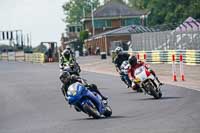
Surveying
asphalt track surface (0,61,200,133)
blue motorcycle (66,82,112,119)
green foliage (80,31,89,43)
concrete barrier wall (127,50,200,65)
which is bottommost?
asphalt track surface (0,61,200,133)

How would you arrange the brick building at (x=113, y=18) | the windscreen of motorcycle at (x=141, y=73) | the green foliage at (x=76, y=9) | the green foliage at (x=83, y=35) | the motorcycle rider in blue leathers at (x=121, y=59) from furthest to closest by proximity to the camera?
the green foliage at (x=76, y=9) < the brick building at (x=113, y=18) < the green foliage at (x=83, y=35) < the motorcycle rider in blue leathers at (x=121, y=59) < the windscreen of motorcycle at (x=141, y=73)

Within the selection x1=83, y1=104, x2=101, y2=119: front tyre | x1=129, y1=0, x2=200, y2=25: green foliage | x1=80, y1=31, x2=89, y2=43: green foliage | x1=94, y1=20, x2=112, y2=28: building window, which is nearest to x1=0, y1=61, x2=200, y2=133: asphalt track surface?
x1=83, y1=104, x2=101, y2=119: front tyre

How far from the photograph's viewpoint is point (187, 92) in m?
23.9

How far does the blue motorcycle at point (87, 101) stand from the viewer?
55.4 feet

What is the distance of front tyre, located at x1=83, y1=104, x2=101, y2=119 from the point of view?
16.8 metres

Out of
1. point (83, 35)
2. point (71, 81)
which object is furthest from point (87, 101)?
point (83, 35)

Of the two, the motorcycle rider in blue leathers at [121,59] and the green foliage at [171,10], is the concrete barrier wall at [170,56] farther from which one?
the green foliage at [171,10]

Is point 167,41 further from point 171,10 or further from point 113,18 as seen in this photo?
point 113,18

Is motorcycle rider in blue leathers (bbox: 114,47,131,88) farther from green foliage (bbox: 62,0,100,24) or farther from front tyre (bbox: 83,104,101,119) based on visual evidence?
green foliage (bbox: 62,0,100,24)

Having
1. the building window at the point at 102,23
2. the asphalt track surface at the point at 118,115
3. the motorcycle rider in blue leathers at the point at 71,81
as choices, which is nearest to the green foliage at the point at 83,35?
the building window at the point at 102,23

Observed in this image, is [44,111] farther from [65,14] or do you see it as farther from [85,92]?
[65,14]

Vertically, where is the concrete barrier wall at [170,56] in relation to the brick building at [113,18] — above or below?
below

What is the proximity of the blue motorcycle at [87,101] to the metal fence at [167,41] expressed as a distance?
31724 millimetres

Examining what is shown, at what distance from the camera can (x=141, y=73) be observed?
22797mm
